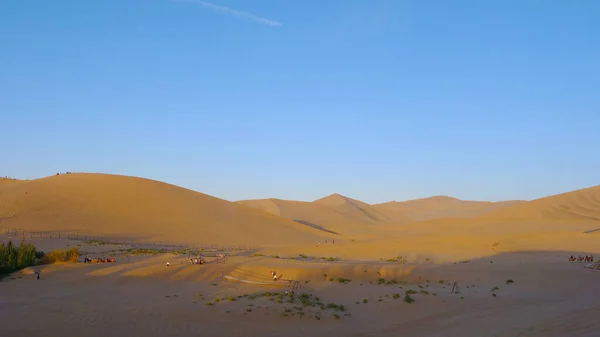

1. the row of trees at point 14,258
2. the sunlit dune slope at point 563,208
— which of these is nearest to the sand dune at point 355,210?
the sunlit dune slope at point 563,208

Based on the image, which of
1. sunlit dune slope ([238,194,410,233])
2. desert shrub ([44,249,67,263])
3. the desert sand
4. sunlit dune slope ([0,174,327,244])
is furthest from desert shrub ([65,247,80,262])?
sunlit dune slope ([238,194,410,233])

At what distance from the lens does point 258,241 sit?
52.7 m

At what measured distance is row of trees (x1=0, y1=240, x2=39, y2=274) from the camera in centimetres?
2114

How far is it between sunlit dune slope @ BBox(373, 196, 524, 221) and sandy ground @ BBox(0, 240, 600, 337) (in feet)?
445

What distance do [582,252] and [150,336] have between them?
1322 inches

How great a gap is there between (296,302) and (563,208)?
269 feet

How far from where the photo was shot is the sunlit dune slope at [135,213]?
157 ft

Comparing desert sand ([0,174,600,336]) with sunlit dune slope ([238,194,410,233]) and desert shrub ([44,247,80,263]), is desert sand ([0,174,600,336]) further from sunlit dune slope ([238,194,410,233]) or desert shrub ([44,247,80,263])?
sunlit dune slope ([238,194,410,233])

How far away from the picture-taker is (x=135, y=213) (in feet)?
183

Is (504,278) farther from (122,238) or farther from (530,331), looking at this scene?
(122,238)

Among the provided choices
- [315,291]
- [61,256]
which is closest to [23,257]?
[61,256]

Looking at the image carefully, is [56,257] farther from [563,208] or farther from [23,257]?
[563,208]

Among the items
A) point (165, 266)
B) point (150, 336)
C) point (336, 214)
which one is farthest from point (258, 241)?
point (336, 214)

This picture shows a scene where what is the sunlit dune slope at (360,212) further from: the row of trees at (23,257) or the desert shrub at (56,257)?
the desert shrub at (56,257)
